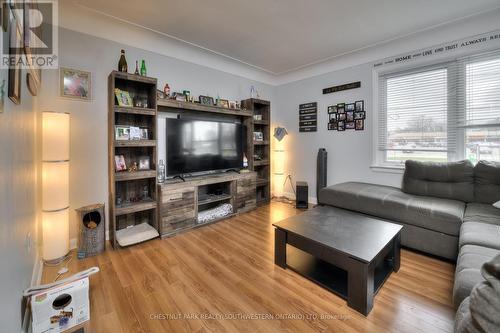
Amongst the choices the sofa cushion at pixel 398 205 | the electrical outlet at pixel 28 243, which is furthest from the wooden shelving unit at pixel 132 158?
the sofa cushion at pixel 398 205

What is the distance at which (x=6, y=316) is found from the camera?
91 cm

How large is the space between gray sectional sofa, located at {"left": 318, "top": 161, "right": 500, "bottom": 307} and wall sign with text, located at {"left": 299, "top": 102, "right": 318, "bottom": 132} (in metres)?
1.40

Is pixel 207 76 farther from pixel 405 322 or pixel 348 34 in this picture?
pixel 405 322

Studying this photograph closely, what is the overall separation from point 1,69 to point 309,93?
384cm

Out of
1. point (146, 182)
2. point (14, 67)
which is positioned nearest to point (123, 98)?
point (146, 182)

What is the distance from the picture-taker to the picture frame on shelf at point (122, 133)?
7.82 ft

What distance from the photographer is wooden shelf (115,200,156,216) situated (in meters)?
2.34

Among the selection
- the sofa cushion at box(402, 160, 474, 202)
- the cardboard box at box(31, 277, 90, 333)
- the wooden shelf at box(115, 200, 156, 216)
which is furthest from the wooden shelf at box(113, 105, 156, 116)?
the sofa cushion at box(402, 160, 474, 202)

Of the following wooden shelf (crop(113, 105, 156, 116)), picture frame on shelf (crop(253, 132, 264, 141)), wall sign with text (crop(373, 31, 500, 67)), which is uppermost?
wall sign with text (crop(373, 31, 500, 67))

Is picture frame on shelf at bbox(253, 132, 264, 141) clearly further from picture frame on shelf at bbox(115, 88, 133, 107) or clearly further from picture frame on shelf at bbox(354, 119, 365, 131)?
picture frame on shelf at bbox(115, 88, 133, 107)

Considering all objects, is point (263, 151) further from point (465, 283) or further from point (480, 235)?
point (465, 283)

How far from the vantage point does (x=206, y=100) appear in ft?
10.7

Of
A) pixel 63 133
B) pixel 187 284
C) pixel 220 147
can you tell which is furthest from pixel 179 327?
pixel 220 147

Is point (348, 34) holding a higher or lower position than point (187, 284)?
higher
